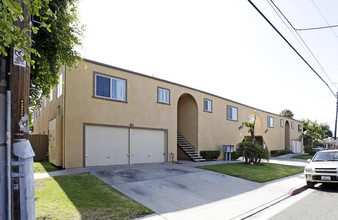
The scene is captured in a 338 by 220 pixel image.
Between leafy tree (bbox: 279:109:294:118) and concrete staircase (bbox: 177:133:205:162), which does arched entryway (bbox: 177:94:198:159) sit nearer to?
concrete staircase (bbox: 177:133:205:162)

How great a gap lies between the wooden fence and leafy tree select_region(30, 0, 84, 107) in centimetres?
1063

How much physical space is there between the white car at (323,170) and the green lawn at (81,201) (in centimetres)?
706

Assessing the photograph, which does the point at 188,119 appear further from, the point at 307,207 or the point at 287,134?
the point at 287,134

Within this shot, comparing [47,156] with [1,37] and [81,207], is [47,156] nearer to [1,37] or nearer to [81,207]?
[81,207]

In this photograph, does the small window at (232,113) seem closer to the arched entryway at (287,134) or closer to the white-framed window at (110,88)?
the white-framed window at (110,88)

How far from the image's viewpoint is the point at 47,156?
1559 cm

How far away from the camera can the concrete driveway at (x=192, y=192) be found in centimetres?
614

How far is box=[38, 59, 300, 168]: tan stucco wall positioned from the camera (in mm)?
10734

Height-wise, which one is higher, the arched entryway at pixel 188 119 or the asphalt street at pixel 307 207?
the arched entryway at pixel 188 119

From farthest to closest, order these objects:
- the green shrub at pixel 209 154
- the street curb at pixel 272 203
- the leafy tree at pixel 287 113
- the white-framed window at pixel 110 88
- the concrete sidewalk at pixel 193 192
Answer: the leafy tree at pixel 287 113, the green shrub at pixel 209 154, the white-framed window at pixel 110 88, the concrete sidewalk at pixel 193 192, the street curb at pixel 272 203

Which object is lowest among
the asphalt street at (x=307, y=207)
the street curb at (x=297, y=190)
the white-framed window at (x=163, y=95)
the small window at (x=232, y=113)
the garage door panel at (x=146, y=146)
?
the street curb at (x=297, y=190)

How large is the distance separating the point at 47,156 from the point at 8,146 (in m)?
14.0

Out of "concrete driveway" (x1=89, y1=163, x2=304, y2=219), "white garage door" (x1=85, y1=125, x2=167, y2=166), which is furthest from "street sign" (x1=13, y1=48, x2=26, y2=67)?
"white garage door" (x1=85, y1=125, x2=167, y2=166)

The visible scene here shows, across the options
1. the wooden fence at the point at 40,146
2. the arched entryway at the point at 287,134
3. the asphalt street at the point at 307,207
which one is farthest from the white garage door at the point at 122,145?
the arched entryway at the point at 287,134
